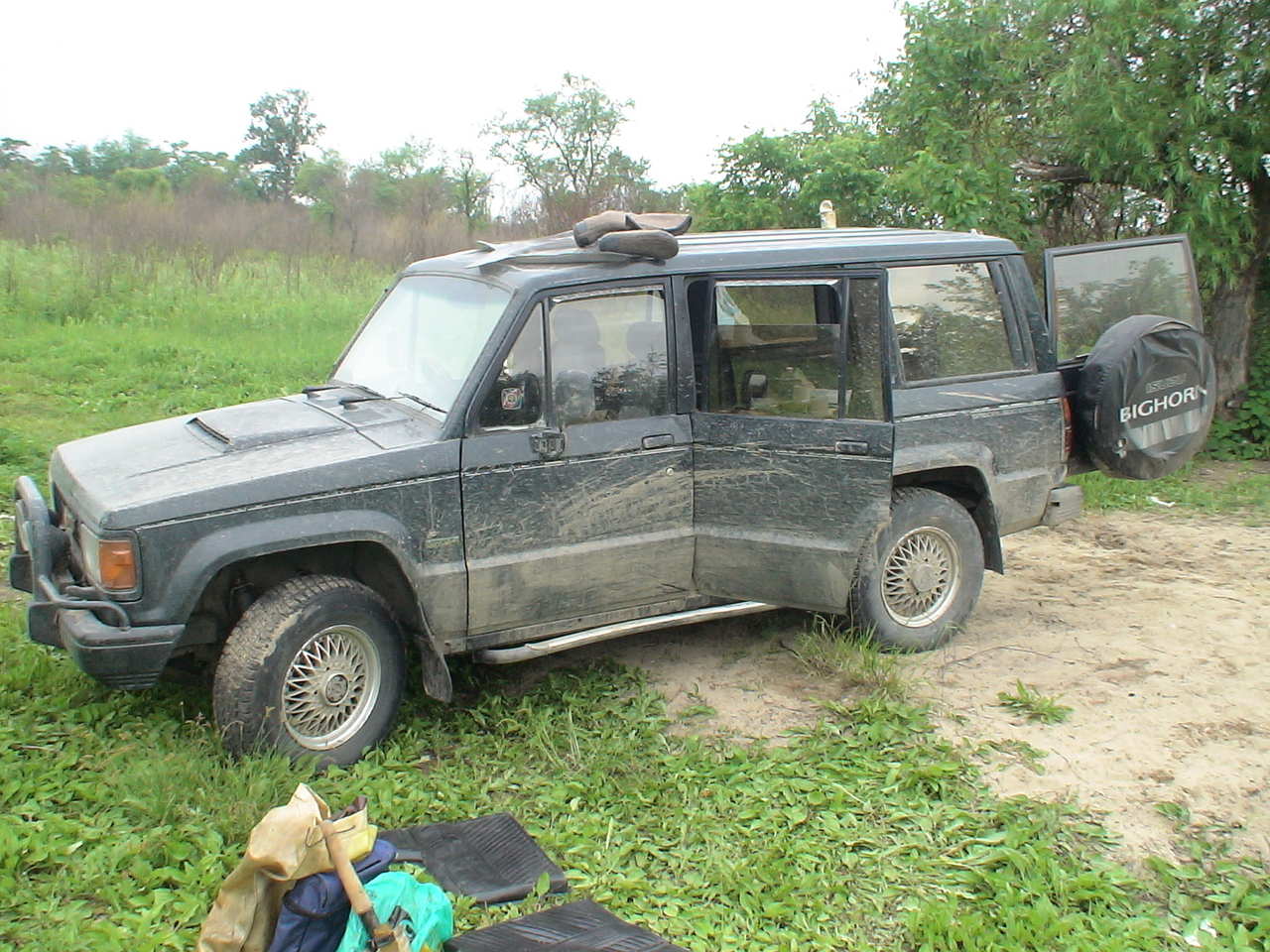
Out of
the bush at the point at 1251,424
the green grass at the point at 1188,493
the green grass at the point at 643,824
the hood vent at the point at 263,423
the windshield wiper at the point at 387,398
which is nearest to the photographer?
the green grass at the point at 643,824

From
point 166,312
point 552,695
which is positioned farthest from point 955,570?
point 166,312

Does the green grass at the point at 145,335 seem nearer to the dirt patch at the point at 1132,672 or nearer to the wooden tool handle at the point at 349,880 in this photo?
the wooden tool handle at the point at 349,880

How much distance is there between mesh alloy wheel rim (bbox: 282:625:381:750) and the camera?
434 cm

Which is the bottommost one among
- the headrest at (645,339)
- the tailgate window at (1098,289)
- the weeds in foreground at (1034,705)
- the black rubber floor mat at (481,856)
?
the black rubber floor mat at (481,856)

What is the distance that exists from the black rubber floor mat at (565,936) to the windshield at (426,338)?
2054 mm

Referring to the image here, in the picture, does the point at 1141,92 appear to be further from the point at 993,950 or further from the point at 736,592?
the point at 993,950

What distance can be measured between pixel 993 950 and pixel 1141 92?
324 inches

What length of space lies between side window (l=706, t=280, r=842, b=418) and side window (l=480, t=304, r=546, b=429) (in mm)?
800

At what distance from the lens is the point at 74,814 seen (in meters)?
3.91

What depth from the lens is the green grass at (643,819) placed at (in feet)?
11.6

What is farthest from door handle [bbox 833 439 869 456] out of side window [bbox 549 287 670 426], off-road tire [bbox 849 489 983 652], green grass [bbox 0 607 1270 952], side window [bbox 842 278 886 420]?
green grass [bbox 0 607 1270 952]

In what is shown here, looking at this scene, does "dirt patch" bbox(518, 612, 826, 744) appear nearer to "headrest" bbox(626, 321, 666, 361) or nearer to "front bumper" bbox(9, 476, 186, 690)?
"headrest" bbox(626, 321, 666, 361)

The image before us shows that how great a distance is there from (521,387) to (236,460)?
113 cm

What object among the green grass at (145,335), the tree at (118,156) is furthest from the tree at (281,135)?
the green grass at (145,335)
